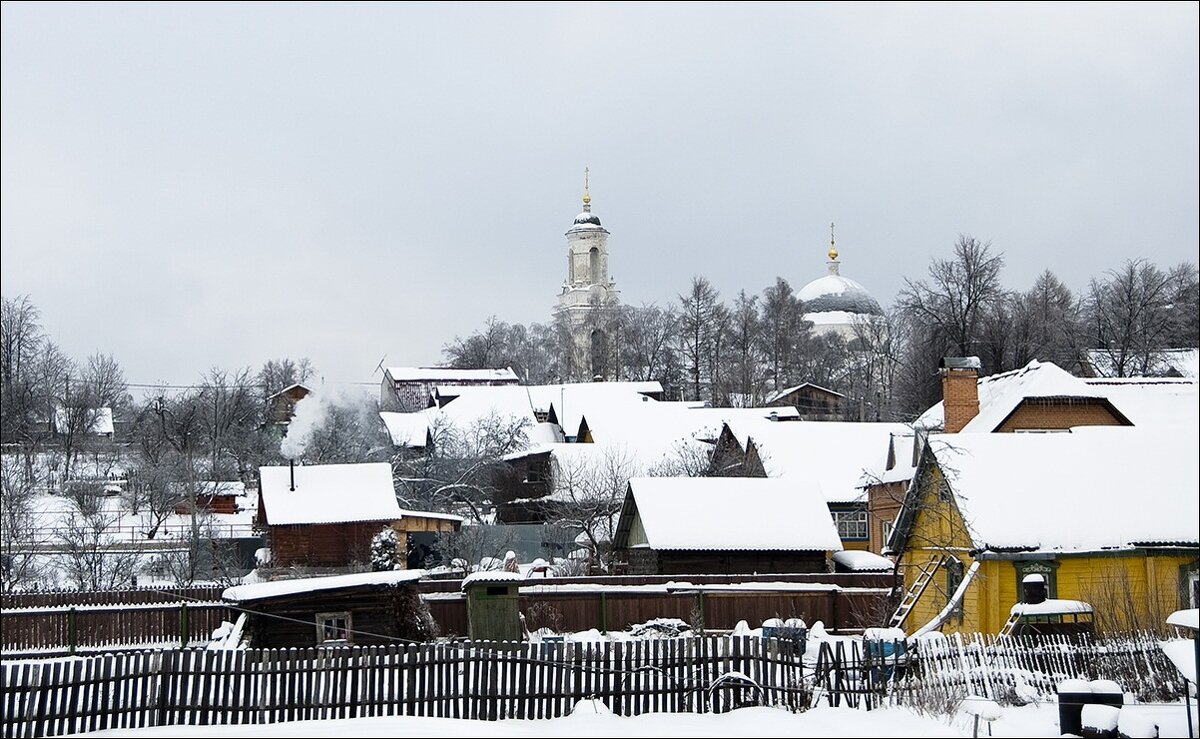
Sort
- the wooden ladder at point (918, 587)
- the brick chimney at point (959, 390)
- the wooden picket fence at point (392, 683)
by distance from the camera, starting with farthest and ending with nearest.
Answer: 1. the brick chimney at point (959, 390)
2. the wooden ladder at point (918, 587)
3. the wooden picket fence at point (392, 683)

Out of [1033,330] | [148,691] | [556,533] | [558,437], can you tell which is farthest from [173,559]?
[1033,330]

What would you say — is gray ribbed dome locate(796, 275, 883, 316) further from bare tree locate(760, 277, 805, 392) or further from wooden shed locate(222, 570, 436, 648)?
wooden shed locate(222, 570, 436, 648)

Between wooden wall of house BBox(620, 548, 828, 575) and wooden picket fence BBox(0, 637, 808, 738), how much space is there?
61.9 ft

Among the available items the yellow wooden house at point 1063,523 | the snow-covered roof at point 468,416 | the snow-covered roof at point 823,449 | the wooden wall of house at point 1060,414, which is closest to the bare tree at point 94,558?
the snow-covered roof at point 468,416

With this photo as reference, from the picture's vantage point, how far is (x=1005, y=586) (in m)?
26.4

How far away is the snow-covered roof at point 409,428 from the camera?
72.8 metres

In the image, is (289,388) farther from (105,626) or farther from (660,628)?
(660,628)

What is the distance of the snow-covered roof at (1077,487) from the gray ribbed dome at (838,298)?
9817 cm

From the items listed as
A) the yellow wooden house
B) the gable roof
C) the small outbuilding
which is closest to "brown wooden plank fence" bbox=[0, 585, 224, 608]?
the small outbuilding

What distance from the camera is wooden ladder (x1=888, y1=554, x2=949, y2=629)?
94.0 ft

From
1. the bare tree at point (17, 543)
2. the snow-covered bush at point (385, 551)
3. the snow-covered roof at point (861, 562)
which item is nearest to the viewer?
the snow-covered roof at point (861, 562)

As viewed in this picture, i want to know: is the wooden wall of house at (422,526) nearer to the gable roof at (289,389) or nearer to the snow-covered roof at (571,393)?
the snow-covered roof at (571,393)

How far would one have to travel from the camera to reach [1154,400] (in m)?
47.1

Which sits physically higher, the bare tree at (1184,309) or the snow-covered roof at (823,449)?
the bare tree at (1184,309)
